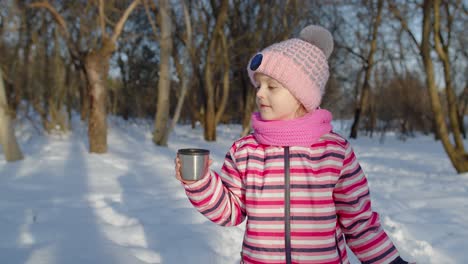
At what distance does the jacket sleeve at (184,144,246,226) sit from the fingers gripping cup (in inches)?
1.9

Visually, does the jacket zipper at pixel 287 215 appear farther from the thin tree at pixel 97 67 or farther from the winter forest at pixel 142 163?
the thin tree at pixel 97 67

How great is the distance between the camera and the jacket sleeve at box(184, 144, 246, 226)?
1427 millimetres

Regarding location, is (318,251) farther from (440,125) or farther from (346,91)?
(346,91)

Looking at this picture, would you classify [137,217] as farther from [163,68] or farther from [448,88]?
[163,68]

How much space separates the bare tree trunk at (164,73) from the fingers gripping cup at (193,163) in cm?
856

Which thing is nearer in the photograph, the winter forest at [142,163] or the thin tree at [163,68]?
the winter forest at [142,163]

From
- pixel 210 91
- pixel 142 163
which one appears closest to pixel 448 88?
pixel 142 163

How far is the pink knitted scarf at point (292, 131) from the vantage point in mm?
1466

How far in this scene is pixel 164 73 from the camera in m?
9.65

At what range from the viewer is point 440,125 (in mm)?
6066

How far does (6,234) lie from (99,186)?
1.91 metres

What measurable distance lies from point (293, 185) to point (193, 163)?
0.39m

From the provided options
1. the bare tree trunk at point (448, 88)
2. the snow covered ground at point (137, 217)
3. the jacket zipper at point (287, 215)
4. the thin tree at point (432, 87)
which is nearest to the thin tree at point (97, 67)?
the snow covered ground at point (137, 217)

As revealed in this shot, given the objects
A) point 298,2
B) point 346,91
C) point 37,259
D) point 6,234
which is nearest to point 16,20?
point 6,234
